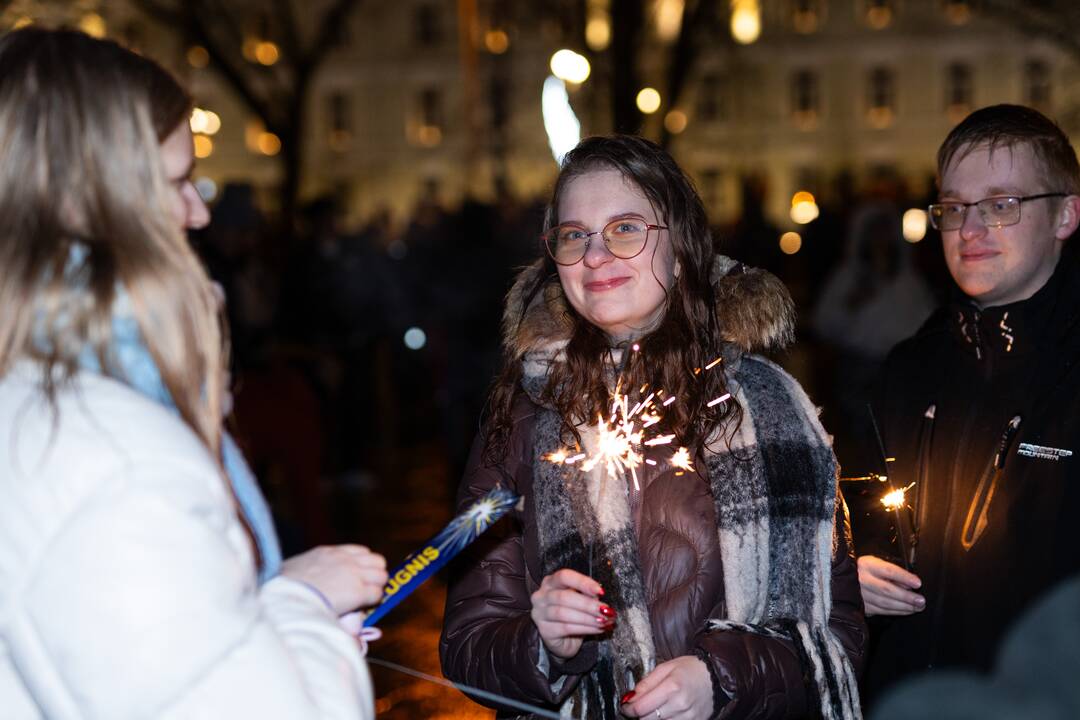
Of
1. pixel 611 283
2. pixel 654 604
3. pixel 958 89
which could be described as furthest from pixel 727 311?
pixel 958 89

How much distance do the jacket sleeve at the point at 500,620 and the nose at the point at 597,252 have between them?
0.48 meters

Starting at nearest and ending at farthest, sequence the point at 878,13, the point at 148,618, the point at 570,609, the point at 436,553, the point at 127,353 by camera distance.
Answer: the point at 148,618
the point at 127,353
the point at 436,553
the point at 570,609
the point at 878,13

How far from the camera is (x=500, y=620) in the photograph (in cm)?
284

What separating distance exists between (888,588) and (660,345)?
94cm

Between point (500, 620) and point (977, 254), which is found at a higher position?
point (977, 254)

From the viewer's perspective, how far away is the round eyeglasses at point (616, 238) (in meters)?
2.90

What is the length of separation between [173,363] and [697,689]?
1.32 metres

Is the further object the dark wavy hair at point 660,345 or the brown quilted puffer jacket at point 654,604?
the dark wavy hair at point 660,345

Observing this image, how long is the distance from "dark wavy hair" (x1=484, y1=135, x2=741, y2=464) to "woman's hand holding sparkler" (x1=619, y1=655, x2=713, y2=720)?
52 cm

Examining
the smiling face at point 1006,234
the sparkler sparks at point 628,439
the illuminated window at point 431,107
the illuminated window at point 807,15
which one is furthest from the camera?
the illuminated window at point 431,107

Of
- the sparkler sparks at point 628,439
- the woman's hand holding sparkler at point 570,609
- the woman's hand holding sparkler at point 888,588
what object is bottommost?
the woman's hand holding sparkler at point 888,588

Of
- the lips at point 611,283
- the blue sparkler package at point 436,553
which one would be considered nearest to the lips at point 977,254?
the lips at point 611,283

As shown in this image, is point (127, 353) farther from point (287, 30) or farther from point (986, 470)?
point (287, 30)

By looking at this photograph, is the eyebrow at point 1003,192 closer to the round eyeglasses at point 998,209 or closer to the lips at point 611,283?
the round eyeglasses at point 998,209
